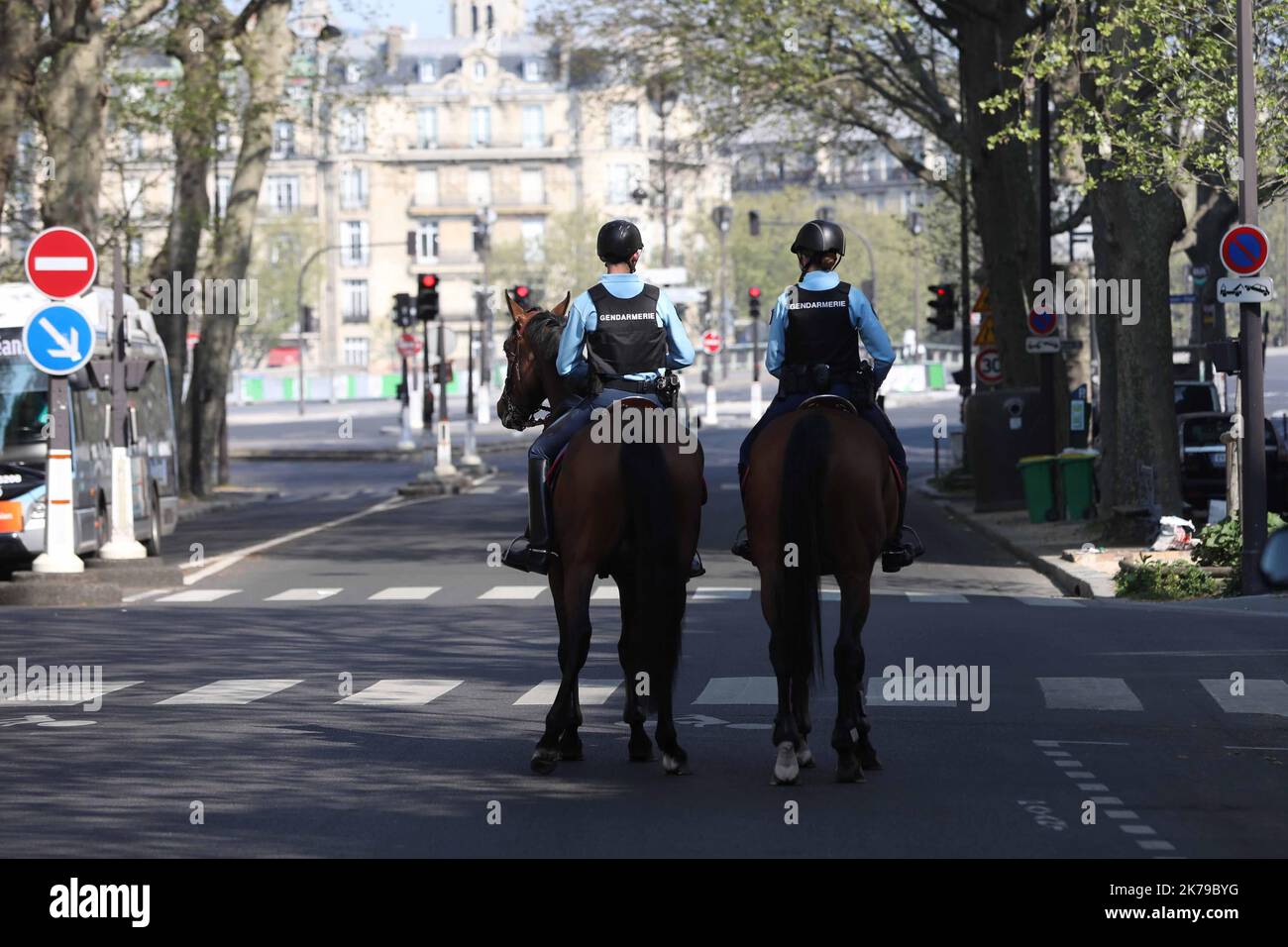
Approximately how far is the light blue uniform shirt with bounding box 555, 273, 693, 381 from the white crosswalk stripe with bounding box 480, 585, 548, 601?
11770 mm

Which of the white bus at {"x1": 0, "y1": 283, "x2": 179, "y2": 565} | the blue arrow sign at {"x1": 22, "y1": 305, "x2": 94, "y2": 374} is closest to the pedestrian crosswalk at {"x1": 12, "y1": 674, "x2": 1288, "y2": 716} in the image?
the blue arrow sign at {"x1": 22, "y1": 305, "x2": 94, "y2": 374}

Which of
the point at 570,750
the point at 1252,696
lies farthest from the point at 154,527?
the point at 570,750

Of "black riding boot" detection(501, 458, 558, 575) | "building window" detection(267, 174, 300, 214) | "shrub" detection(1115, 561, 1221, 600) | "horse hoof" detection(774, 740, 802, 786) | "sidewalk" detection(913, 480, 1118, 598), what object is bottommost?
"sidewalk" detection(913, 480, 1118, 598)

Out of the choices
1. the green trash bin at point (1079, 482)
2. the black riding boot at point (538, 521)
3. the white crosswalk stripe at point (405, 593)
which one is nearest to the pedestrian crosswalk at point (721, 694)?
the black riding boot at point (538, 521)

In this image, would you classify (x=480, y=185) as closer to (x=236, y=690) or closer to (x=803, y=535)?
(x=236, y=690)

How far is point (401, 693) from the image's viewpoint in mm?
14258

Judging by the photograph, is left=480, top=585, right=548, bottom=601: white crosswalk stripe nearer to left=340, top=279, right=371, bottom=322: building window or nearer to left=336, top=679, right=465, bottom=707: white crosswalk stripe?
left=336, top=679, right=465, bottom=707: white crosswalk stripe

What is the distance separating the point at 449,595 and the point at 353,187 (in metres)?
116

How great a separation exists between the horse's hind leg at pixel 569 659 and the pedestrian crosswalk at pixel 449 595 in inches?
406

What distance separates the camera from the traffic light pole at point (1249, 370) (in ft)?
69.4

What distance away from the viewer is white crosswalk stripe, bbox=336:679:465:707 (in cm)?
1373

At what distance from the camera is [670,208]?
122 meters

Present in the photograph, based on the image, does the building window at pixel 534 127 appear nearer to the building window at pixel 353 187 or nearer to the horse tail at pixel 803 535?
the building window at pixel 353 187

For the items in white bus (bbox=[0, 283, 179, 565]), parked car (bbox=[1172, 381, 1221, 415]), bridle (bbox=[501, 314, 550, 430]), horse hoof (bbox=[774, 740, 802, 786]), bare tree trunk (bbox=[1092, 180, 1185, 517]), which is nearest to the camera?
horse hoof (bbox=[774, 740, 802, 786])
